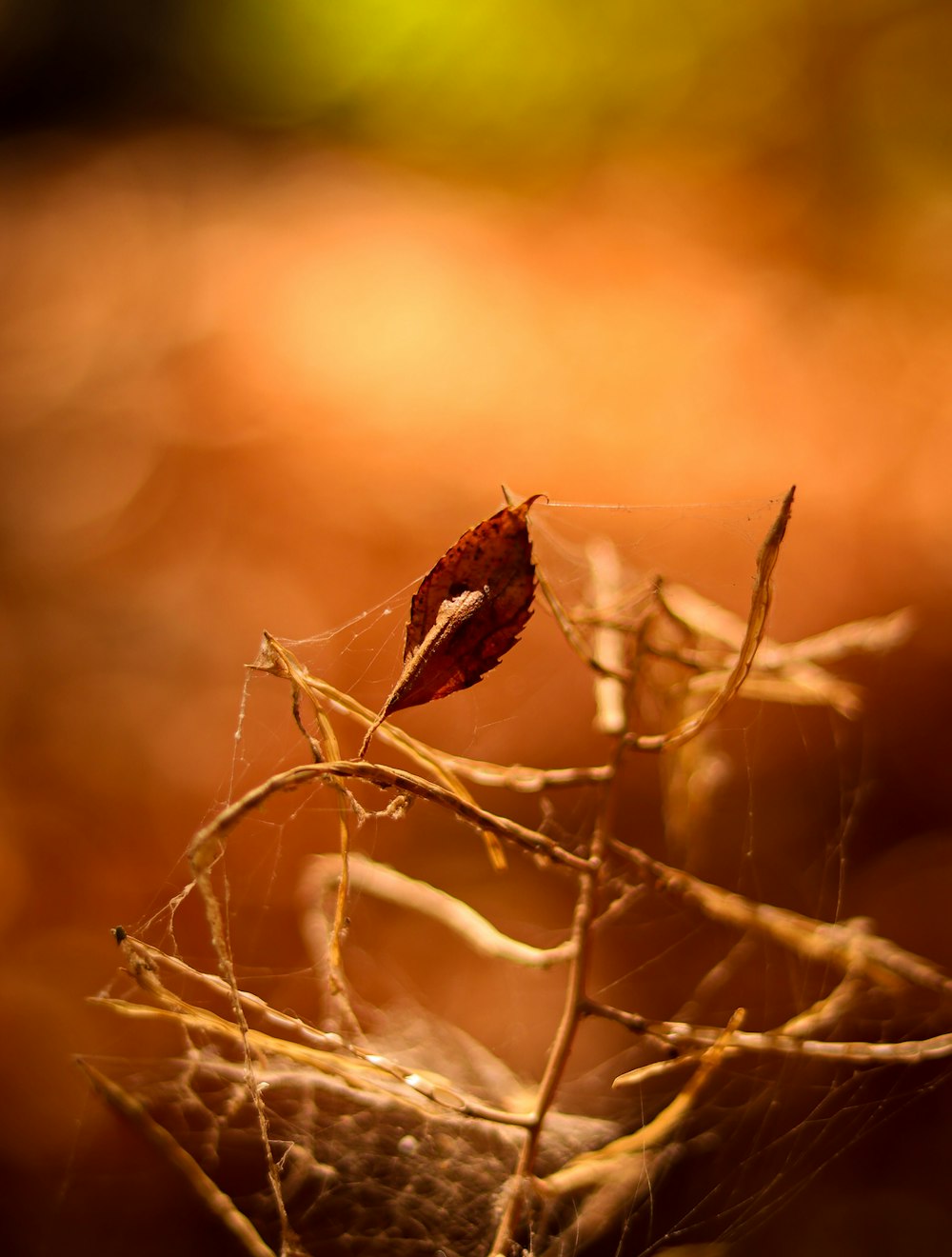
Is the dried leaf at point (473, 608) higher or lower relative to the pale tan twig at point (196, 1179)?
higher

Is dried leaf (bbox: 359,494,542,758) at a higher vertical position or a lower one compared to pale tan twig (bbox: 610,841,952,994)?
higher

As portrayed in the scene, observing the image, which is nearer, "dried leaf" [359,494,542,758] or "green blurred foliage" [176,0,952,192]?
"dried leaf" [359,494,542,758]

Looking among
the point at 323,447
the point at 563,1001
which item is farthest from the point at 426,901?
the point at 323,447

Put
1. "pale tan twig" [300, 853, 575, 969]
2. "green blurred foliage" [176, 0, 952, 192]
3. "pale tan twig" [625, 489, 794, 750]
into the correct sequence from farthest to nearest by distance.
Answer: "green blurred foliage" [176, 0, 952, 192] → "pale tan twig" [300, 853, 575, 969] → "pale tan twig" [625, 489, 794, 750]

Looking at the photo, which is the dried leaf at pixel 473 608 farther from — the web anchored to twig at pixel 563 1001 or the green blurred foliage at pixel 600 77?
the green blurred foliage at pixel 600 77

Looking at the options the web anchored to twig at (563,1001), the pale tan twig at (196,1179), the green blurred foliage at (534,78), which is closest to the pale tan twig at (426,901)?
the web anchored to twig at (563,1001)

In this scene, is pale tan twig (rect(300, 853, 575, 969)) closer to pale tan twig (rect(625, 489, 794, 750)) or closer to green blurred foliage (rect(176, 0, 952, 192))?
pale tan twig (rect(625, 489, 794, 750))

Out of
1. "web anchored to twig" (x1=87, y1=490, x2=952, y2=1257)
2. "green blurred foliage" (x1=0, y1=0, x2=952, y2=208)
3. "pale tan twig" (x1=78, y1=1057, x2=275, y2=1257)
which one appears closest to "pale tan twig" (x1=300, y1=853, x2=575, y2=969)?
"web anchored to twig" (x1=87, y1=490, x2=952, y2=1257)

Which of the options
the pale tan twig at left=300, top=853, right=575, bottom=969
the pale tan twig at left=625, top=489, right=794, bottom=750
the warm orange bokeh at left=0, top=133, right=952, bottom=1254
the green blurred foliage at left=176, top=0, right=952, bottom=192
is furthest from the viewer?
the green blurred foliage at left=176, top=0, right=952, bottom=192

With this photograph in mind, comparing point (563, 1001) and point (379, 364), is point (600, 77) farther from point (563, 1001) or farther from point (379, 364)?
point (563, 1001)
